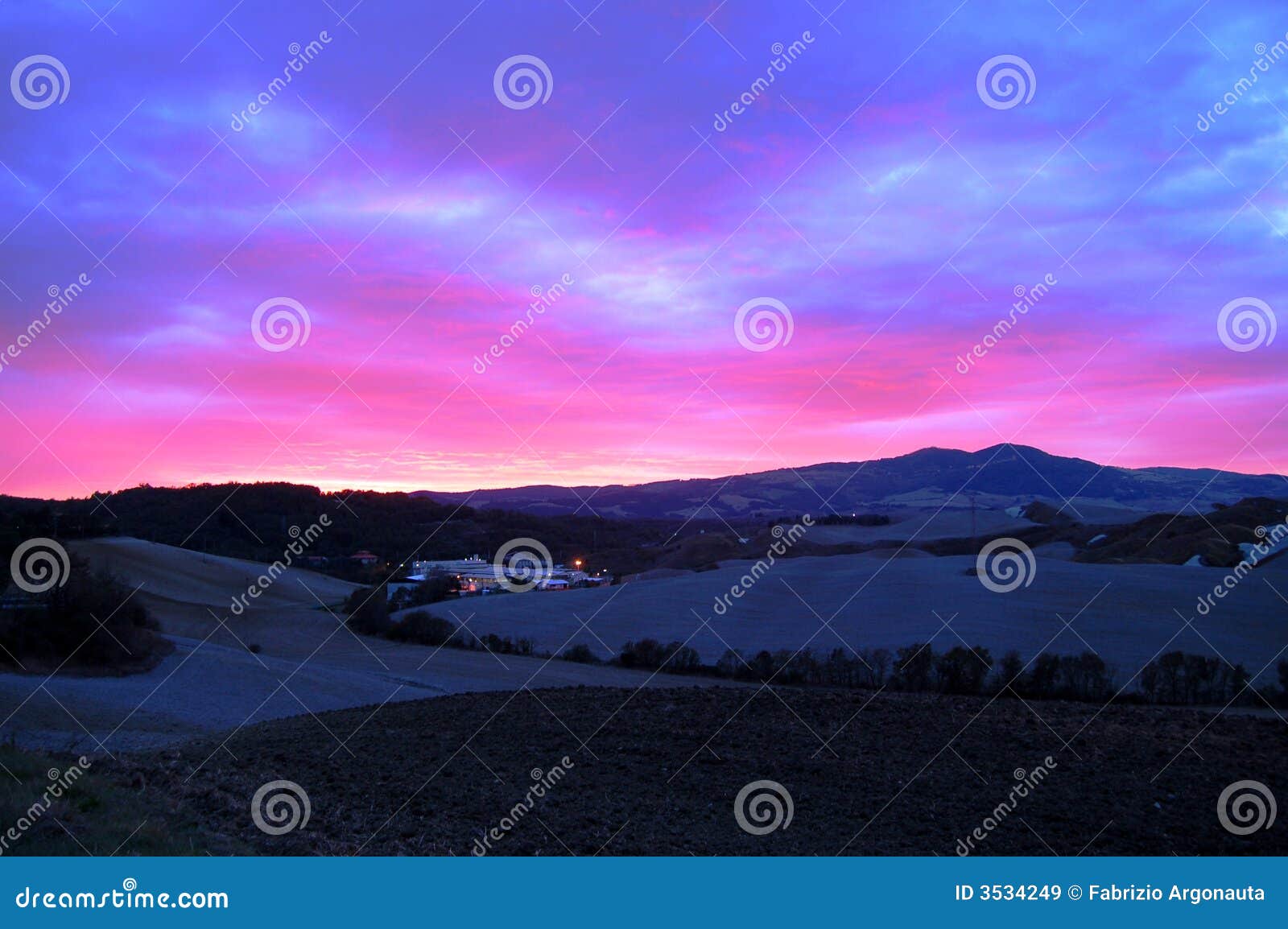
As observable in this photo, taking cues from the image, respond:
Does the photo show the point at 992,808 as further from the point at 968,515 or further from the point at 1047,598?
the point at 968,515

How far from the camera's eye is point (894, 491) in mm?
108938

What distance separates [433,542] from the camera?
58.0 m

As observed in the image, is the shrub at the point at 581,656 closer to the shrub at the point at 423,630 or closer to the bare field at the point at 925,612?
the bare field at the point at 925,612

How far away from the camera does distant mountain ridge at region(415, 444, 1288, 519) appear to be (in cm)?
8356

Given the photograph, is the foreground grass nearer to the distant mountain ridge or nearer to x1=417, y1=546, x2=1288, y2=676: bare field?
x1=417, y1=546, x2=1288, y2=676: bare field

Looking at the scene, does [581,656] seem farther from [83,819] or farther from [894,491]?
[894,491]

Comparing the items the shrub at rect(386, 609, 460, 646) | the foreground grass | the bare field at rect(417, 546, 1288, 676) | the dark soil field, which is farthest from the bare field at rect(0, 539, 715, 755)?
the bare field at rect(417, 546, 1288, 676)

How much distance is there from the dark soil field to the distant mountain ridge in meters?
63.4

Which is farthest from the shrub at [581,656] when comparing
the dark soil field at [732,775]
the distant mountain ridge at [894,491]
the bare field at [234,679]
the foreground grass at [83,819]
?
the distant mountain ridge at [894,491]

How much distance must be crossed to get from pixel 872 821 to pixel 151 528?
5404cm

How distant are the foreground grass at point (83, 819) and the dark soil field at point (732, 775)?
0.85 feet

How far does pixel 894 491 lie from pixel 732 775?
4108 inches

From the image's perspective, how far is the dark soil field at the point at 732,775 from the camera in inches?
280

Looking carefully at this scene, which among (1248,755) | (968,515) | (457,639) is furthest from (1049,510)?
(1248,755)
